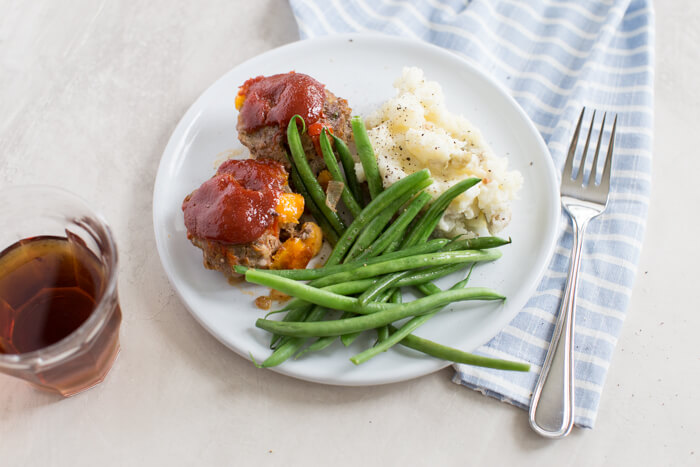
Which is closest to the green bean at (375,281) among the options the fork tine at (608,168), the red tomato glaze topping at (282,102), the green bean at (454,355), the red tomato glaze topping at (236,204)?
the green bean at (454,355)

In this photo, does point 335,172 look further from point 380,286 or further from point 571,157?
point 571,157

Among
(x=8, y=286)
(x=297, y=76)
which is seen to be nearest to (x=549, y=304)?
(x=297, y=76)

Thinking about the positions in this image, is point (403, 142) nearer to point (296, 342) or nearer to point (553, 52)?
point (296, 342)

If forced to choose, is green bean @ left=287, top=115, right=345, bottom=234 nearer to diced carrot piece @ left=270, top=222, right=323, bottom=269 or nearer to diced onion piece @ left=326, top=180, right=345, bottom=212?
diced onion piece @ left=326, top=180, right=345, bottom=212

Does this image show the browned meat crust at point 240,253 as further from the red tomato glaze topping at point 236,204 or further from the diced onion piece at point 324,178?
the diced onion piece at point 324,178

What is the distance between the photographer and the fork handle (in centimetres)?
307

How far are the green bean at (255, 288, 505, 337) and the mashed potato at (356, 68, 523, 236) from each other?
493 mm

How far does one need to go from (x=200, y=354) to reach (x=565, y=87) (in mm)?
3235

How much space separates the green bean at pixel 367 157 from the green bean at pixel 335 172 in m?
0.13

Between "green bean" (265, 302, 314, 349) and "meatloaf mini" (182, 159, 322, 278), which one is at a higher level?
"meatloaf mini" (182, 159, 322, 278)

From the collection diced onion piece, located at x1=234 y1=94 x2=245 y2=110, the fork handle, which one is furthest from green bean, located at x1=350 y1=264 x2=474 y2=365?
diced onion piece, located at x1=234 y1=94 x2=245 y2=110

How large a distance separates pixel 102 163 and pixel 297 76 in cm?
152

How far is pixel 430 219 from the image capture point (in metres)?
3.35

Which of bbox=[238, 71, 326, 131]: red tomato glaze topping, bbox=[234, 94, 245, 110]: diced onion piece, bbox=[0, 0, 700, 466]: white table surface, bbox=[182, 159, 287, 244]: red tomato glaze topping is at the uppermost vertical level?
bbox=[238, 71, 326, 131]: red tomato glaze topping
